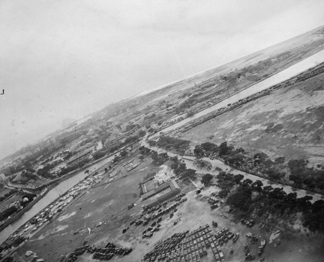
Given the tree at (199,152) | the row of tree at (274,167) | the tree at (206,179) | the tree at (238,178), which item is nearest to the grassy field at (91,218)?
the tree at (199,152)

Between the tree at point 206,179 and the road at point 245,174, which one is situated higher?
the tree at point 206,179

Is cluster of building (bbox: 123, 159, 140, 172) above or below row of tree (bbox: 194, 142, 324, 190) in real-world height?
above

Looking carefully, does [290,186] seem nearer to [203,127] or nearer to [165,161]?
[165,161]

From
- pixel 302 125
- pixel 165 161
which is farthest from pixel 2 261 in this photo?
pixel 302 125

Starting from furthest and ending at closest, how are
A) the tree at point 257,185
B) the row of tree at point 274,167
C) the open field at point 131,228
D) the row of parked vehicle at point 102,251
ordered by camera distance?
the row of parked vehicle at point 102,251
the tree at point 257,185
the row of tree at point 274,167
the open field at point 131,228

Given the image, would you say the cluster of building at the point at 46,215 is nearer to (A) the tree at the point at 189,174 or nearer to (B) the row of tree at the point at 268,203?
(A) the tree at the point at 189,174

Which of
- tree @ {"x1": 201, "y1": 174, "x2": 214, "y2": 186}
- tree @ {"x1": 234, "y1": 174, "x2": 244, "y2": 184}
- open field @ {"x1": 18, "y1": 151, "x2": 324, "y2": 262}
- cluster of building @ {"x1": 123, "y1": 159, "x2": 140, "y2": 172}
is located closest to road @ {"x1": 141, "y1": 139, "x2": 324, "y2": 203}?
tree @ {"x1": 234, "y1": 174, "x2": 244, "y2": 184}

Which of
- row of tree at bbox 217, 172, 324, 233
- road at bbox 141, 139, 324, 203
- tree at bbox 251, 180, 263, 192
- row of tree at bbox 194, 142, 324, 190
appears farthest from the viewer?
tree at bbox 251, 180, 263, 192

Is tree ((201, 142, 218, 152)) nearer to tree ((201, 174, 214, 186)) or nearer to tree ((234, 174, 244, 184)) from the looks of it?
tree ((201, 174, 214, 186))
